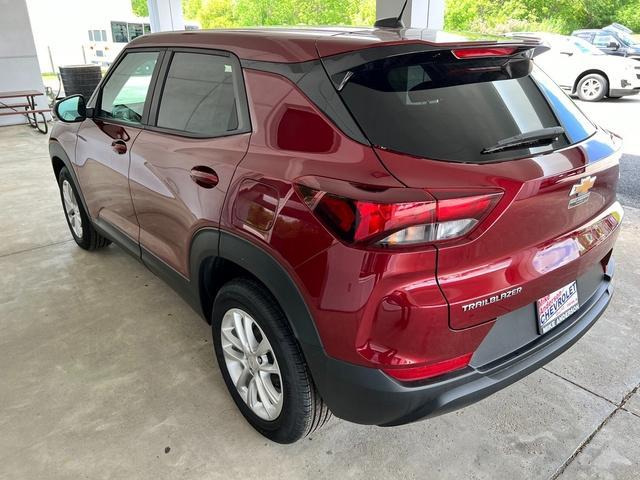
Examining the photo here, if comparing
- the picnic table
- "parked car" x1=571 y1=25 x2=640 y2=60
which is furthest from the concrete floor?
"parked car" x1=571 y1=25 x2=640 y2=60

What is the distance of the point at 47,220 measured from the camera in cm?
486

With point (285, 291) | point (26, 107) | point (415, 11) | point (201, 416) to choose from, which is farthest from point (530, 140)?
point (26, 107)

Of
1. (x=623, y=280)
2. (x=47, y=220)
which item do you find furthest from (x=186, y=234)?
(x=47, y=220)

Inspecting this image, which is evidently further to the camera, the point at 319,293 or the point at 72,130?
the point at 72,130

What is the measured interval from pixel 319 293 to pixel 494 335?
0.60 metres

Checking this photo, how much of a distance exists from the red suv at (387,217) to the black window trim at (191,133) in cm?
1

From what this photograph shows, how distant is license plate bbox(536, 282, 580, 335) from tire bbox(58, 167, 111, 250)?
312cm

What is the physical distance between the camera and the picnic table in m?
9.52

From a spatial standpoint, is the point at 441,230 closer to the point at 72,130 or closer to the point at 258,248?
the point at 258,248

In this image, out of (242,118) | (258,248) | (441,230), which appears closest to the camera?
(441,230)

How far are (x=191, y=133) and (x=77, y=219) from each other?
2.19 m

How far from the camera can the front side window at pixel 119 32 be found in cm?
2652

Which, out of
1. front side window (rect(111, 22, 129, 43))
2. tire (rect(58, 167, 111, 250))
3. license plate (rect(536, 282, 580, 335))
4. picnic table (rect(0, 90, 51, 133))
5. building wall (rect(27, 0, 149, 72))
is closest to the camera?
license plate (rect(536, 282, 580, 335))

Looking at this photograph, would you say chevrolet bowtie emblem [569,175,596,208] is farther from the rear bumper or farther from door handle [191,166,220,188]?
door handle [191,166,220,188]
